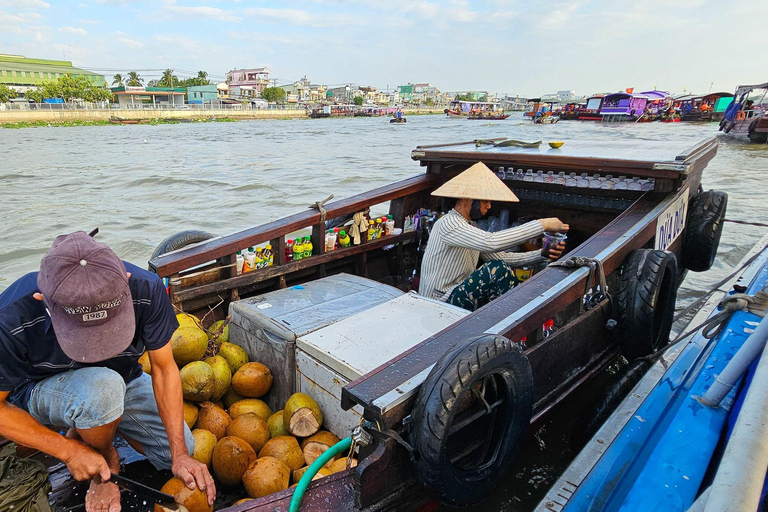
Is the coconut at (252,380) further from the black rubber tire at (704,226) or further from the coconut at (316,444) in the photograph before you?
the black rubber tire at (704,226)

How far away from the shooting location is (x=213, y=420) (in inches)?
84.7

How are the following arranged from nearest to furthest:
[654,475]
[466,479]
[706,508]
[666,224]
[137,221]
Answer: [706,508] → [654,475] → [466,479] → [666,224] → [137,221]

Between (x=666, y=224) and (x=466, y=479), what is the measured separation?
275 cm

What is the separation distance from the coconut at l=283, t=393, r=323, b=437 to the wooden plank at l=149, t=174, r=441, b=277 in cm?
112

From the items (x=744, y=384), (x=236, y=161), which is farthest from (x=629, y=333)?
(x=236, y=161)

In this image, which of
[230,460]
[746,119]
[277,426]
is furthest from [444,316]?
[746,119]

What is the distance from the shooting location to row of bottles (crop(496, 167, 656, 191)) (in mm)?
3440

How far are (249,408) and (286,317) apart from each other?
492mm

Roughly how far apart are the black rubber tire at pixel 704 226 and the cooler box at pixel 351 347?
3475 mm

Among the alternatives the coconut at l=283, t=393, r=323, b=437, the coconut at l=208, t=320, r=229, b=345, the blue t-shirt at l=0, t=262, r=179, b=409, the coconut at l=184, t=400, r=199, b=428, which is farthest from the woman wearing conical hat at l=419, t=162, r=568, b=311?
the blue t-shirt at l=0, t=262, r=179, b=409

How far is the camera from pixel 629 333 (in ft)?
8.55

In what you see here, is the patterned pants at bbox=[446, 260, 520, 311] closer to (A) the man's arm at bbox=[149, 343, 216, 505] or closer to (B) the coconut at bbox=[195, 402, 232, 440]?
(B) the coconut at bbox=[195, 402, 232, 440]

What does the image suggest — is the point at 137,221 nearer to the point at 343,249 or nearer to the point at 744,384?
the point at 343,249

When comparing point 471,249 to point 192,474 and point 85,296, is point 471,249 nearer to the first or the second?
point 192,474
